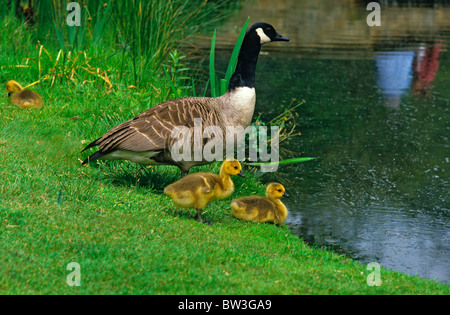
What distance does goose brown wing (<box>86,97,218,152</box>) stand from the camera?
21.3 ft

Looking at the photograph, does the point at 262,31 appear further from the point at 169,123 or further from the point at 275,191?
the point at 275,191

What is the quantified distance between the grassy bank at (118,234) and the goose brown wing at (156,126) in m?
0.55

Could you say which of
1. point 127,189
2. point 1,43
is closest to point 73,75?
point 1,43

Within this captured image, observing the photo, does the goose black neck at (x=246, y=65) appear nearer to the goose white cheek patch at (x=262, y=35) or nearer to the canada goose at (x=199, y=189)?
the goose white cheek patch at (x=262, y=35)

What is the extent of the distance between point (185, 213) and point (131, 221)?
85 cm

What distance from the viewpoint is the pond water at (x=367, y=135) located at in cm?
685

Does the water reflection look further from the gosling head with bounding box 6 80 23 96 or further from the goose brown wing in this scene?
the gosling head with bounding box 6 80 23 96

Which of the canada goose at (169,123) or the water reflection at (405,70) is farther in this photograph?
the water reflection at (405,70)

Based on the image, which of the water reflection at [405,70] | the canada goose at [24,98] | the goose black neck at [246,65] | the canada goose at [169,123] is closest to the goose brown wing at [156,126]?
the canada goose at [169,123]

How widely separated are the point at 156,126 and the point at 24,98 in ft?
10.4

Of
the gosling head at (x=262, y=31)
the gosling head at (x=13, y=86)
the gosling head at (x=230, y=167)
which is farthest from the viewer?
the gosling head at (x=13, y=86)

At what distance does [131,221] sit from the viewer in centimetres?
584

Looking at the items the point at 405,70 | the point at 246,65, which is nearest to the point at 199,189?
the point at 246,65

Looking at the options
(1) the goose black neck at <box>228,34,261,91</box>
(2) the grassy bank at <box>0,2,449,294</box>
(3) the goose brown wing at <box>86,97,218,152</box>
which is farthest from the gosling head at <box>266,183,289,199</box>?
(1) the goose black neck at <box>228,34,261,91</box>
